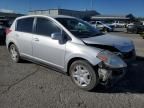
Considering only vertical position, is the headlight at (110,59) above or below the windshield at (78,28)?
below

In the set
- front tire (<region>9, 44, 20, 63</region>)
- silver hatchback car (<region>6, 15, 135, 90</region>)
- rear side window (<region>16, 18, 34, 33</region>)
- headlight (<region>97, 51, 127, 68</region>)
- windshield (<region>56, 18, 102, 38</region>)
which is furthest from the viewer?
front tire (<region>9, 44, 20, 63</region>)

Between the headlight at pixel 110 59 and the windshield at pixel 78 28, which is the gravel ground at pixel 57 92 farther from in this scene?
the windshield at pixel 78 28

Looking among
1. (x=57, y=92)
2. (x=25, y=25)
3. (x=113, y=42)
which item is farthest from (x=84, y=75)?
(x=25, y=25)

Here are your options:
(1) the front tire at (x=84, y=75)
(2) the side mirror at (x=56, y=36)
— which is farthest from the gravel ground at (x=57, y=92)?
(2) the side mirror at (x=56, y=36)

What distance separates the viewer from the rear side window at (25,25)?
22.0 ft

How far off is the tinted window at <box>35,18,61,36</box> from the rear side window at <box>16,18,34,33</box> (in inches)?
14.2

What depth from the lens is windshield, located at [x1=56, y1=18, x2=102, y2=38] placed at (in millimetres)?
5780

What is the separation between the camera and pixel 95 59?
4809 mm

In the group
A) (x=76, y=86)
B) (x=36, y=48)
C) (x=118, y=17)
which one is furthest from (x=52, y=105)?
(x=118, y=17)

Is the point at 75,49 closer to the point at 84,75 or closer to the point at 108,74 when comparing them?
the point at 84,75

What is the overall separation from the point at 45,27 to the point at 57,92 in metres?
2.01

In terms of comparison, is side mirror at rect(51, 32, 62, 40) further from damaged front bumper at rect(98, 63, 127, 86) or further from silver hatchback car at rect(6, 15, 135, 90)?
damaged front bumper at rect(98, 63, 127, 86)

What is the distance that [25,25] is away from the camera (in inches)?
274

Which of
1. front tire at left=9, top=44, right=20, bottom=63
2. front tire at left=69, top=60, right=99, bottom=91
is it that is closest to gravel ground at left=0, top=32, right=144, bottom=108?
front tire at left=69, top=60, right=99, bottom=91
